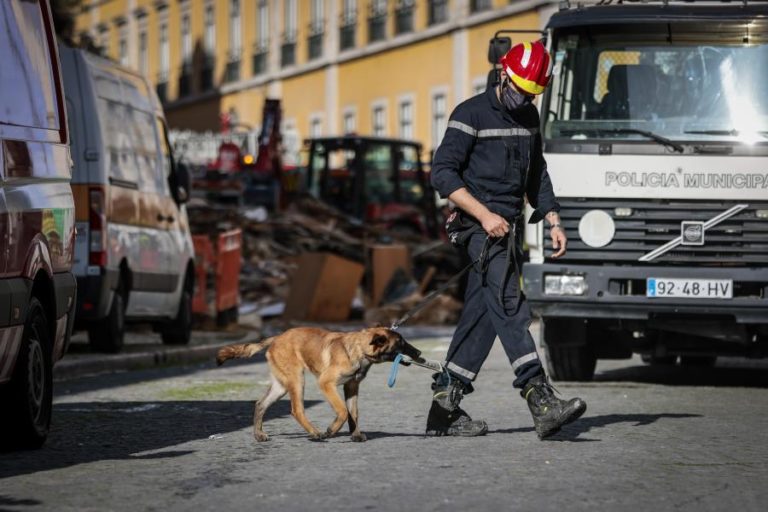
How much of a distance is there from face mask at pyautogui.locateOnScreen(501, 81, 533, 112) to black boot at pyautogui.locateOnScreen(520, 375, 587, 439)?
4.65 ft

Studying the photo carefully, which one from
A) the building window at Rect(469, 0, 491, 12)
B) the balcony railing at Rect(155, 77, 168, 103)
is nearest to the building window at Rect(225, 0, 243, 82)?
the balcony railing at Rect(155, 77, 168, 103)

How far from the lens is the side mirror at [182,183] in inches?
723

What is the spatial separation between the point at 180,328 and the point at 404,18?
30.3 meters

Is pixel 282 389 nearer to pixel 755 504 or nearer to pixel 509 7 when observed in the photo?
pixel 755 504

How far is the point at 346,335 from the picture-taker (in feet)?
31.1

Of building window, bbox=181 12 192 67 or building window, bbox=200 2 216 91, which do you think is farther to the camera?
building window, bbox=181 12 192 67

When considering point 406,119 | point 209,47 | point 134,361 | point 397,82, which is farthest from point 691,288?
point 209,47

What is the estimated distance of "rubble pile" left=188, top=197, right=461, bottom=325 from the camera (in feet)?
86.3

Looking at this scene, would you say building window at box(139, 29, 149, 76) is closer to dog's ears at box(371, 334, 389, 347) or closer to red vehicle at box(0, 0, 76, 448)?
red vehicle at box(0, 0, 76, 448)

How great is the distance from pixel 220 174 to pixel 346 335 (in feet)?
102

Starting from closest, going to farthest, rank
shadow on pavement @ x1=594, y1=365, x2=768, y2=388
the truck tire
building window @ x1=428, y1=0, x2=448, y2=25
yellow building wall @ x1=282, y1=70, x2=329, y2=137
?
the truck tire
shadow on pavement @ x1=594, y1=365, x2=768, y2=388
building window @ x1=428, y1=0, x2=448, y2=25
yellow building wall @ x1=282, y1=70, x2=329, y2=137

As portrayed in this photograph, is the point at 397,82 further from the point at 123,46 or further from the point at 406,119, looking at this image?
the point at 123,46

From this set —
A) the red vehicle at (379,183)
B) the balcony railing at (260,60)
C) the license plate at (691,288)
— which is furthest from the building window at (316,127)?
the license plate at (691,288)

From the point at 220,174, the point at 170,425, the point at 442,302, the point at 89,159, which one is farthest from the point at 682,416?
the point at 220,174
